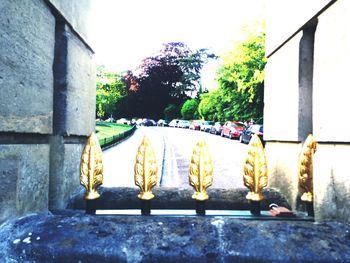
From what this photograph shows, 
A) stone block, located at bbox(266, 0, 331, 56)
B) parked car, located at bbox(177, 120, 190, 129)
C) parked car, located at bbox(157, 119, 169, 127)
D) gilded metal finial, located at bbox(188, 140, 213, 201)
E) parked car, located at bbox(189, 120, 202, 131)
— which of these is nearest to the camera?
gilded metal finial, located at bbox(188, 140, 213, 201)

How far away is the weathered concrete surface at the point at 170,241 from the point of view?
1395 mm

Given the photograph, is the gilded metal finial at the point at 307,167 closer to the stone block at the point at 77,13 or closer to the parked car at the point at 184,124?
the stone block at the point at 77,13

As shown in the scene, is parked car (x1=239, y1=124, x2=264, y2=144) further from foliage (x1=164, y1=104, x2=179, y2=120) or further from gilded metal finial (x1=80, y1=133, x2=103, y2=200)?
foliage (x1=164, y1=104, x2=179, y2=120)

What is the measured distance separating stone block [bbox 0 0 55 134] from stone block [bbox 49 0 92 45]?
16 cm

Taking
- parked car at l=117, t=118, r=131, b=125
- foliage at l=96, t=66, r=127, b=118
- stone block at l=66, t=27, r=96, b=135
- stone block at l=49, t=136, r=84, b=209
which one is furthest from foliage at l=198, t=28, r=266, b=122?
parked car at l=117, t=118, r=131, b=125

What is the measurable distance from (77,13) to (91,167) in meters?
1.42

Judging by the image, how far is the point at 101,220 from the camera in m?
1.67

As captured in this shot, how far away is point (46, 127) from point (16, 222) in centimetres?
66

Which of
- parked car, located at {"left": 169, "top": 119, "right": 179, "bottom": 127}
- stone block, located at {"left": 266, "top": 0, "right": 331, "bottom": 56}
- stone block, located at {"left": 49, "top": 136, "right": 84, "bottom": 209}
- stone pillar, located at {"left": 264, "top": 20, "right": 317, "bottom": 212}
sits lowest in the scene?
stone block, located at {"left": 49, "top": 136, "right": 84, "bottom": 209}

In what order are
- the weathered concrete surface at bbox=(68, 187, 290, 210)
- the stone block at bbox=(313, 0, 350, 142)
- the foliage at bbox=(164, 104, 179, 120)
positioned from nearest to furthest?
the stone block at bbox=(313, 0, 350, 142) → the weathered concrete surface at bbox=(68, 187, 290, 210) → the foliage at bbox=(164, 104, 179, 120)

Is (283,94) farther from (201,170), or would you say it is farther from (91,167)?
(91,167)

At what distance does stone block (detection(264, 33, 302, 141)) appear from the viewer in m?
2.43

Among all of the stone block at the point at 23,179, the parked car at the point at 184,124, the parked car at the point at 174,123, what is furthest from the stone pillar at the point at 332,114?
the parked car at the point at 174,123

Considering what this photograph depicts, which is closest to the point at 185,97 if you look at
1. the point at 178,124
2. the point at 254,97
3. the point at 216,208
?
the point at 178,124
